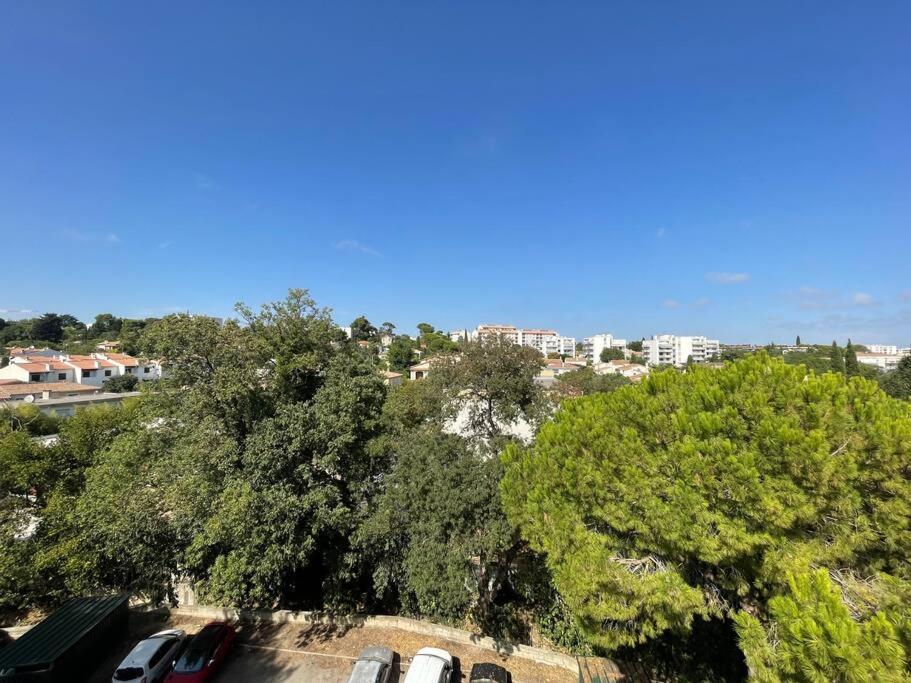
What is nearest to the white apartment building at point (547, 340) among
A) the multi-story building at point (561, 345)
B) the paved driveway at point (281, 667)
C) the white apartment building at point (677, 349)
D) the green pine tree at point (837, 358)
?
the multi-story building at point (561, 345)

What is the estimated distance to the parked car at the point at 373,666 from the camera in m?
6.97

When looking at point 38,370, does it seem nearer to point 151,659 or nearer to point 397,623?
point 151,659

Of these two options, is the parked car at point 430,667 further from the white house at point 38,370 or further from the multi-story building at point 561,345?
the multi-story building at point 561,345

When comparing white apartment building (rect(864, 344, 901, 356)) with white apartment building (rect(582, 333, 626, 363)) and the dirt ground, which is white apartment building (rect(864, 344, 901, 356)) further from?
the dirt ground

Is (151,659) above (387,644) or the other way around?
above

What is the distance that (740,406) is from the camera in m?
5.16

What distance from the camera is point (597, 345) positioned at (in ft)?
363

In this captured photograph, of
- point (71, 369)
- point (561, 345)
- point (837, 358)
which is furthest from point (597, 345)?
point (71, 369)

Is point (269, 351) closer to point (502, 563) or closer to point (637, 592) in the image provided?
point (502, 563)

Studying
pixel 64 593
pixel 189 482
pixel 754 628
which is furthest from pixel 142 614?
pixel 754 628

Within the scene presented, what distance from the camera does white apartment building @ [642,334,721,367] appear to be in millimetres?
99875

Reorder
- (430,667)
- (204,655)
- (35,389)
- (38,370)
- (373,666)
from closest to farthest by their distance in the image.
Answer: (430,667)
(373,666)
(204,655)
(35,389)
(38,370)

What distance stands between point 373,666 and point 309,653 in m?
1.96

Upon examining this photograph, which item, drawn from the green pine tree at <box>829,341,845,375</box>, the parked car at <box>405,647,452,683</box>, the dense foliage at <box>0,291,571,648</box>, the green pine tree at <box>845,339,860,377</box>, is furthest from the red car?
the green pine tree at <box>845,339,860,377</box>
